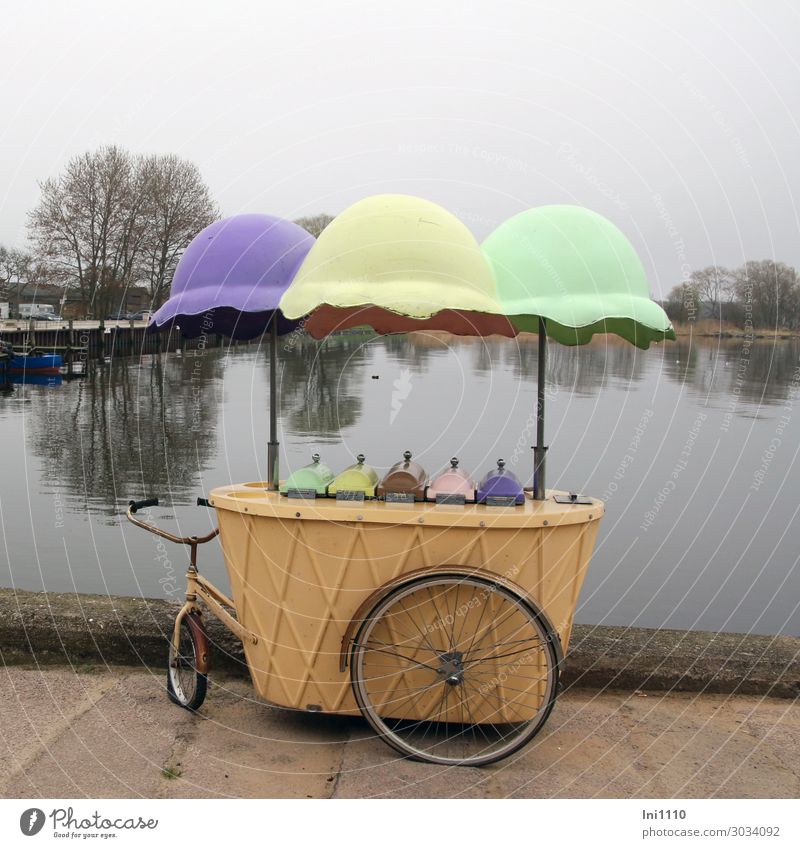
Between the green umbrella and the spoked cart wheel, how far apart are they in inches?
52.2

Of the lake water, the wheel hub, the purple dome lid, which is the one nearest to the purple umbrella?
the purple dome lid

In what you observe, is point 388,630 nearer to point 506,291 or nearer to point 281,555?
point 281,555

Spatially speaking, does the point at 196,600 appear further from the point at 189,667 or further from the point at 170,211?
the point at 170,211

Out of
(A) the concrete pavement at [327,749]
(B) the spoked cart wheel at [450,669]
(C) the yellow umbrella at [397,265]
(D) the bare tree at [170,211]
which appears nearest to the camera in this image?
(A) the concrete pavement at [327,749]

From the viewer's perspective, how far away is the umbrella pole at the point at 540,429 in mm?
4246

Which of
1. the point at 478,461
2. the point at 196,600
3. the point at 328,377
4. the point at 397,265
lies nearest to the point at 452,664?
the point at 196,600

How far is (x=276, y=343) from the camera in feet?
16.1

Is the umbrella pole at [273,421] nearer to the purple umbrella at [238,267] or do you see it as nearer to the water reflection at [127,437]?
the purple umbrella at [238,267]

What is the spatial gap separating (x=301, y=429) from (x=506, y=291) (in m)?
4.30

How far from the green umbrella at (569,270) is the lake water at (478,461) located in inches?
16.1

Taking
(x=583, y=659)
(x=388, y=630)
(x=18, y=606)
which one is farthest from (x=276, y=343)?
(x=583, y=659)

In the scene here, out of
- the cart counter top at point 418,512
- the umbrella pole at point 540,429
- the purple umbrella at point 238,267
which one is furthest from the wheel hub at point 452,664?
the purple umbrella at point 238,267

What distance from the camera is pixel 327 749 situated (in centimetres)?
395

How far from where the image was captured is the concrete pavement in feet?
11.6
